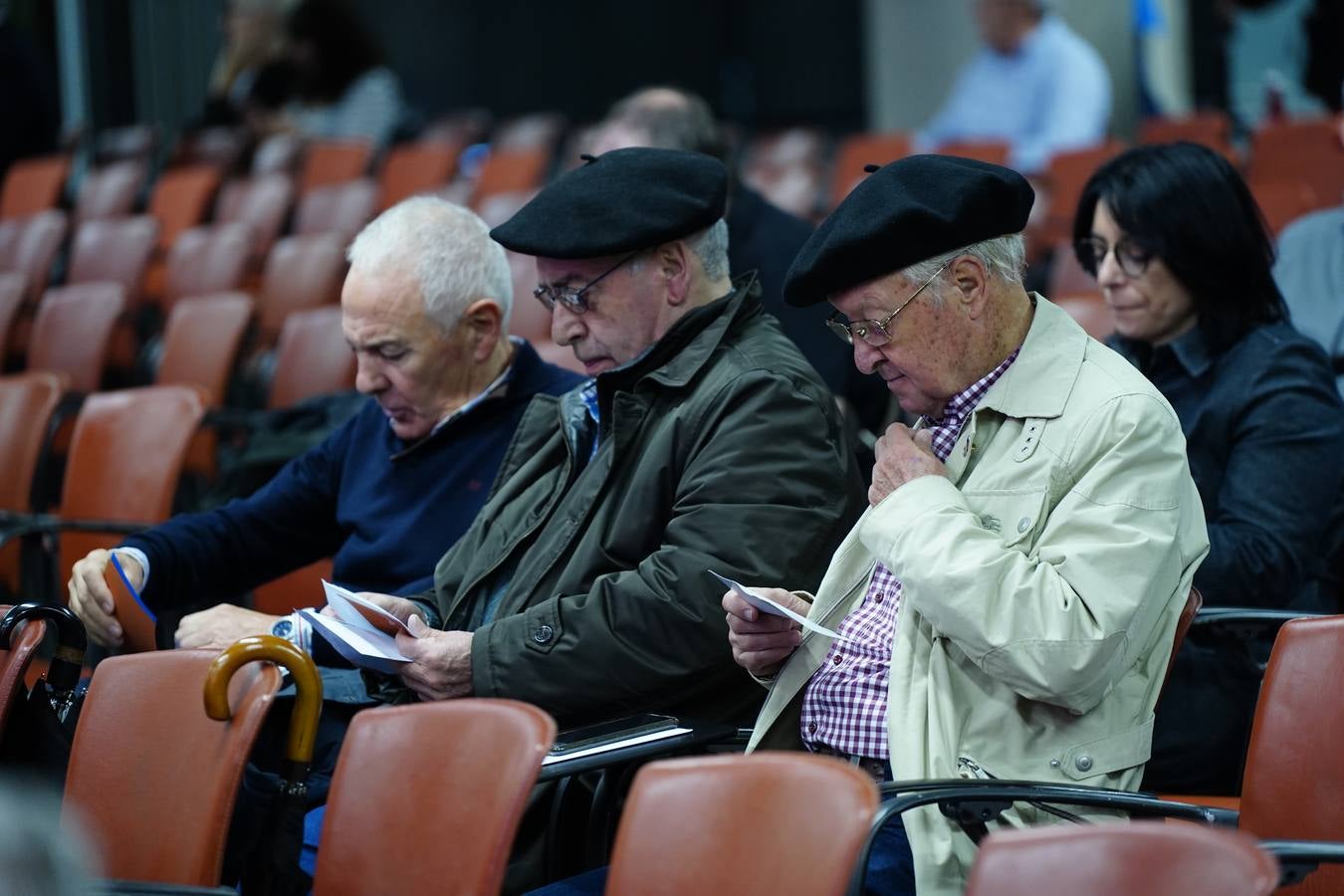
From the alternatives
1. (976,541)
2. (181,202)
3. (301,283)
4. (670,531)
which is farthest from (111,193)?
(976,541)

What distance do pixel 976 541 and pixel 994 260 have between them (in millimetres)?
391

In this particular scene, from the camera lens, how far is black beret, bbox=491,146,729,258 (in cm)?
256

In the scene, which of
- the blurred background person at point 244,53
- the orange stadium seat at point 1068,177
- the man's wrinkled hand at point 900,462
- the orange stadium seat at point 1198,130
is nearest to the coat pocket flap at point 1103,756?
the man's wrinkled hand at point 900,462

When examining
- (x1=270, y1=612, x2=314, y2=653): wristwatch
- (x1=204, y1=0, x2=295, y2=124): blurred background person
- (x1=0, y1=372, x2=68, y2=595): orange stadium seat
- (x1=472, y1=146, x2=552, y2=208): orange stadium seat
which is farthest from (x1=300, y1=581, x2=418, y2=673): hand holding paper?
(x1=204, y1=0, x2=295, y2=124): blurred background person

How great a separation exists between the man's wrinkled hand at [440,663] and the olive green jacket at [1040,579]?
2.20ft

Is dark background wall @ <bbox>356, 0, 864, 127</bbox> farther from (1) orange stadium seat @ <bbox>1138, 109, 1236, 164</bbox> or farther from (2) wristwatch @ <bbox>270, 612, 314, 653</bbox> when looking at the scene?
(2) wristwatch @ <bbox>270, 612, 314, 653</bbox>

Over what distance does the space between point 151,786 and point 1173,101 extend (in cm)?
782

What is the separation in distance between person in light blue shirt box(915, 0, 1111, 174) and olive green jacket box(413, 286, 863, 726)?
4646 millimetres

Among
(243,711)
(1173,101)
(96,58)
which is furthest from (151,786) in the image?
(96,58)

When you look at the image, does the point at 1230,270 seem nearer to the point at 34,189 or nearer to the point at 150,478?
the point at 150,478

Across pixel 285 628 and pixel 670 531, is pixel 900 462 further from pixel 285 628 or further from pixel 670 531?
pixel 285 628

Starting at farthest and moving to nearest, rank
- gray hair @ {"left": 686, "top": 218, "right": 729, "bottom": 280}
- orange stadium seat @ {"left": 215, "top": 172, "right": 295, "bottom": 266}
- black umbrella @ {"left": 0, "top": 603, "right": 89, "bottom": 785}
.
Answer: orange stadium seat @ {"left": 215, "top": 172, "right": 295, "bottom": 266}, gray hair @ {"left": 686, "top": 218, "right": 729, "bottom": 280}, black umbrella @ {"left": 0, "top": 603, "right": 89, "bottom": 785}

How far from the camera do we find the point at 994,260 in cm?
212

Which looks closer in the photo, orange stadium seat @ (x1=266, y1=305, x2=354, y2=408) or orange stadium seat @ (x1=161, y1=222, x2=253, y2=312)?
orange stadium seat @ (x1=266, y1=305, x2=354, y2=408)
